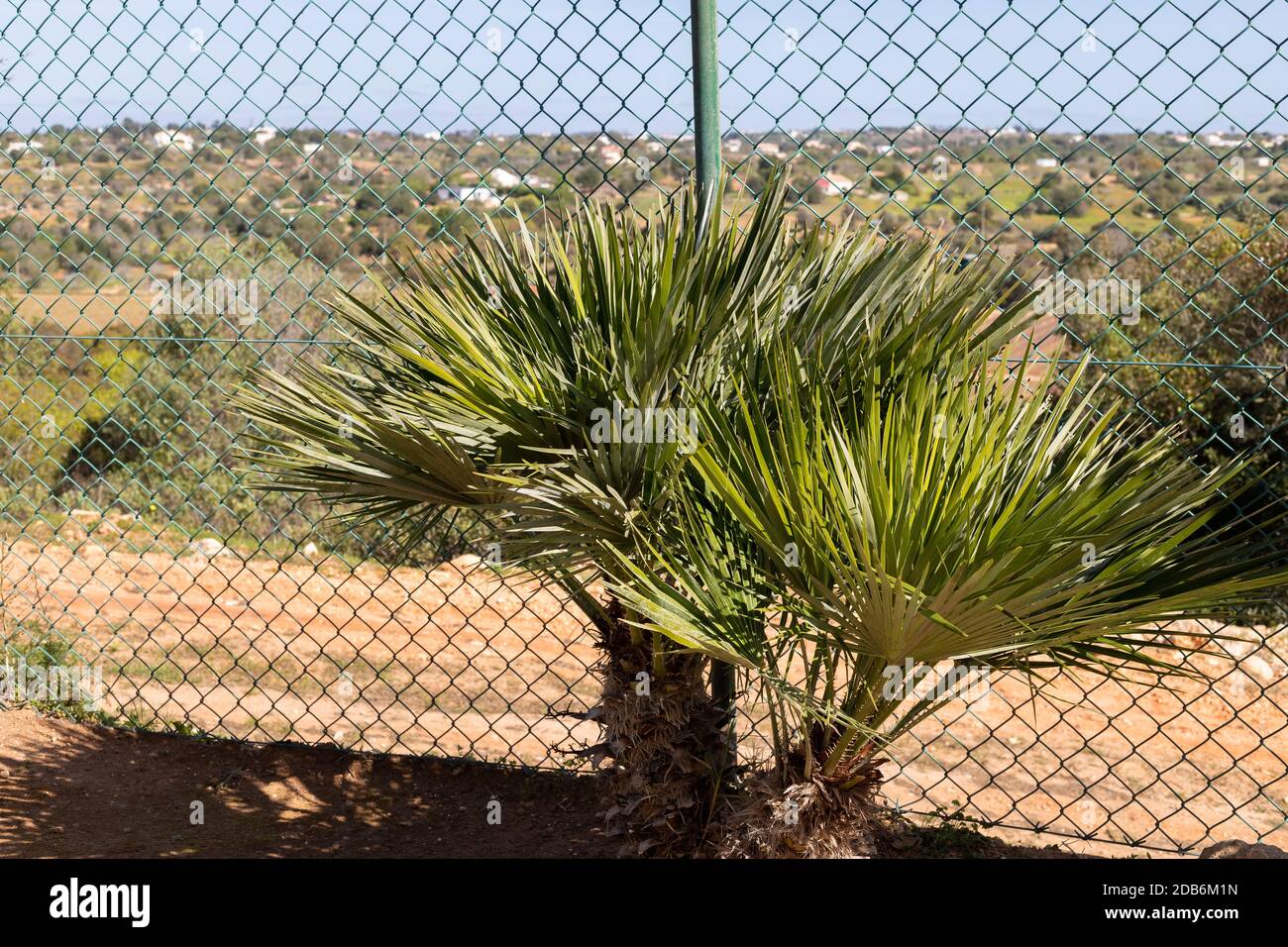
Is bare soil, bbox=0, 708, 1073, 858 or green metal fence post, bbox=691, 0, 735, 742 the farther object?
bare soil, bbox=0, 708, 1073, 858

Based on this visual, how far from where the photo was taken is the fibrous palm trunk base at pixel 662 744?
239cm

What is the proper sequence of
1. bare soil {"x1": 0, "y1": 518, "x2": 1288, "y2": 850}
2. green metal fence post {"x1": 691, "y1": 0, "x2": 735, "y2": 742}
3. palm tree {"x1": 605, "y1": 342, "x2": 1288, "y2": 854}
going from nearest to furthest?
palm tree {"x1": 605, "y1": 342, "x2": 1288, "y2": 854}
green metal fence post {"x1": 691, "y1": 0, "x2": 735, "y2": 742}
bare soil {"x1": 0, "y1": 518, "x2": 1288, "y2": 850}

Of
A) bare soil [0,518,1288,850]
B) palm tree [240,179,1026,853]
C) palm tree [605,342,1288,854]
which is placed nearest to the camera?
palm tree [605,342,1288,854]

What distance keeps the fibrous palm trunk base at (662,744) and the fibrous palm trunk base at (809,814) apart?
0.75 feet

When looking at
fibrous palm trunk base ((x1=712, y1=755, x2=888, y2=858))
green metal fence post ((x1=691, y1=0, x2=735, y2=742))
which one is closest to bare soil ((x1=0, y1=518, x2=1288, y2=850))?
fibrous palm trunk base ((x1=712, y1=755, x2=888, y2=858))

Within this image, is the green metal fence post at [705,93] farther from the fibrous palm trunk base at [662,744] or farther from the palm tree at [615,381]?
the fibrous palm trunk base at [662,744]

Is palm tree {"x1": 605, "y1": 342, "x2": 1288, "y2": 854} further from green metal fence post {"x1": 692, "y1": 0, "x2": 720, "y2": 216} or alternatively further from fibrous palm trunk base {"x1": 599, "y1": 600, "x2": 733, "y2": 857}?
green metal fence post {"x1": 692, "y1": 0, "x2": 720, "y2": 216}

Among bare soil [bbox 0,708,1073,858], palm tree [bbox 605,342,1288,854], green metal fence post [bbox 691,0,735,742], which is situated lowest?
bare soil [bbox 0,708,1073,858]

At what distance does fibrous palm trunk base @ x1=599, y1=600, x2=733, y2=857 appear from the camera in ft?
A: 7.85

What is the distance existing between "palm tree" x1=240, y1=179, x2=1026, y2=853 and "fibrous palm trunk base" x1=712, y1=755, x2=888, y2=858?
0.86 feet

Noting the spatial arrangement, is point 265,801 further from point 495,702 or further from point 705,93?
point 705,93

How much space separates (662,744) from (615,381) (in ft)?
2.67

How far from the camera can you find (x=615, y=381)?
2088mm
